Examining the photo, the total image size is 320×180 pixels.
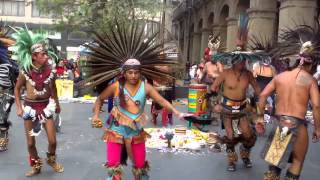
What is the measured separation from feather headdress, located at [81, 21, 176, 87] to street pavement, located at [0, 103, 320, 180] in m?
1.55

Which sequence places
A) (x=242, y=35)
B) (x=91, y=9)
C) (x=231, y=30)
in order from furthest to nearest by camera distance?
(x=91, y=9) < (x=231, y=30) < (x=242, y=35)

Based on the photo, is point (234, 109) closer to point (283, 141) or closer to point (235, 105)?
point (235, 105)

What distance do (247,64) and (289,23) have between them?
6910mm

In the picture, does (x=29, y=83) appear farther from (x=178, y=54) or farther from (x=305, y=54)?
(x=305, y=54)

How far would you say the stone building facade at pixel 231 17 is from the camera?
13.6m

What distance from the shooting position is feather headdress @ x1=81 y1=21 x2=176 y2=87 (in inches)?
217

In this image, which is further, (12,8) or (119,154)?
(12,8)

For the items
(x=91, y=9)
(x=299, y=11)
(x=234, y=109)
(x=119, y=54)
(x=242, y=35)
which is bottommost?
(x=234, y=109)

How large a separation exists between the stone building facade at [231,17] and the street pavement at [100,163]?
1594mm

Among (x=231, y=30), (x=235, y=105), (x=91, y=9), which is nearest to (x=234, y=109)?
(x=235, y=105)

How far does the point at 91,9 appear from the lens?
24.3 m

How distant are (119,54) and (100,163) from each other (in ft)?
7.33

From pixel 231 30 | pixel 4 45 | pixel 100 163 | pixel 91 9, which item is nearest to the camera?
pixel 100 163

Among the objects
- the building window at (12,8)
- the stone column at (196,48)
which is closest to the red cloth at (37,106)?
the stone column at (196,48)
